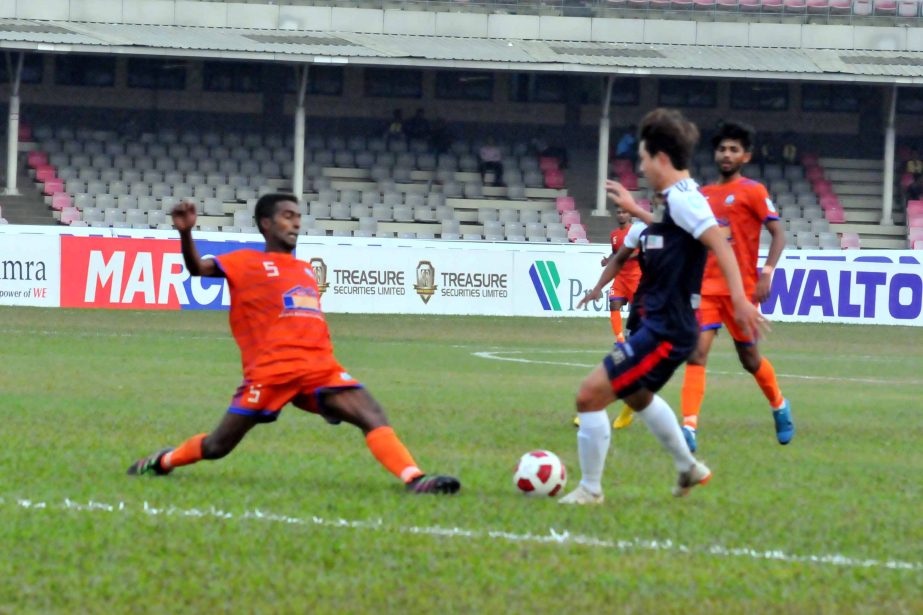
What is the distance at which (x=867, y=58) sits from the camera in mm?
44312

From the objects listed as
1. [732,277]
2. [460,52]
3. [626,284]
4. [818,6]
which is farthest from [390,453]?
[818,6]

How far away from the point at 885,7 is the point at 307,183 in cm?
1725

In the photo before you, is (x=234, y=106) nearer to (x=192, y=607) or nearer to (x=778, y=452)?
(x=778, y=452)

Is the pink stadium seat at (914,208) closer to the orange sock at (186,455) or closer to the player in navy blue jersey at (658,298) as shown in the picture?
the player in navy blue jersey at (658,298)

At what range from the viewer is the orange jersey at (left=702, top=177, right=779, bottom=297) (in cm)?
1043

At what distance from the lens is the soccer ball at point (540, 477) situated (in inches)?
306

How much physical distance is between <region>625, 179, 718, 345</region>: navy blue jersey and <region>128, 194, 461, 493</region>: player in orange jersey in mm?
1247

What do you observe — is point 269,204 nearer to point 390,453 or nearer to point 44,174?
point 390,453

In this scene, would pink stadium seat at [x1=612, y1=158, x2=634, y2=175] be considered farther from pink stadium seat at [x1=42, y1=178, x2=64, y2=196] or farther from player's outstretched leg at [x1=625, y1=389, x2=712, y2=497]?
player's outstretched leg at [x1=625, y1=389, x2=712, y2=497]

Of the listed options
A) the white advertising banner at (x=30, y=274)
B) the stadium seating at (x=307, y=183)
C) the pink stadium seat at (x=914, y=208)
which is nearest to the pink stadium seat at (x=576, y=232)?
the stadium seating at (x=307, y=183)

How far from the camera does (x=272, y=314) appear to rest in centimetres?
798

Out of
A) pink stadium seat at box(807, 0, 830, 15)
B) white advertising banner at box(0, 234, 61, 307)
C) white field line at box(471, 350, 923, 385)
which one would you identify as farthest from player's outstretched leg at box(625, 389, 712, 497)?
pink stadium seat at box(807, 0, 830, 15)

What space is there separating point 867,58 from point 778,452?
36009mm

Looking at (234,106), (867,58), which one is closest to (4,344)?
(234,106)
